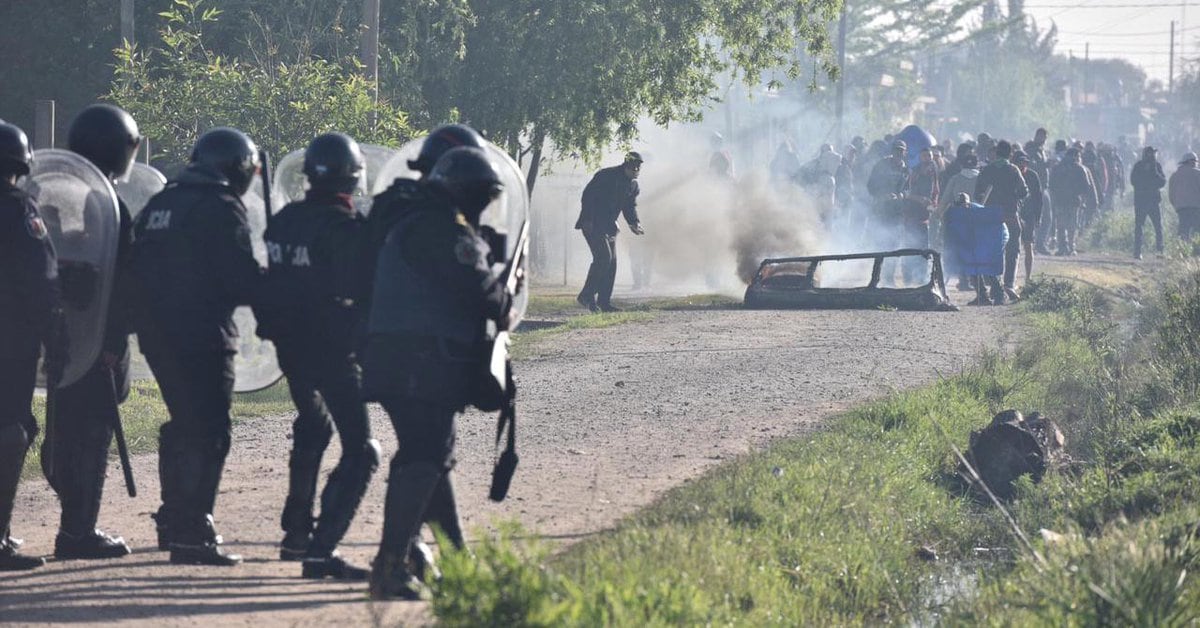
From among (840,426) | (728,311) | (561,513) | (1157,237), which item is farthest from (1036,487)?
(1157,237)

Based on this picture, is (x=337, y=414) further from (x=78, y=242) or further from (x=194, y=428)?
(x=78, y=242)

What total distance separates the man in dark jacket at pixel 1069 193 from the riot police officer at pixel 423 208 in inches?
942

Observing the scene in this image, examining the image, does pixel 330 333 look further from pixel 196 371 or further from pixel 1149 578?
pixel 1149 578

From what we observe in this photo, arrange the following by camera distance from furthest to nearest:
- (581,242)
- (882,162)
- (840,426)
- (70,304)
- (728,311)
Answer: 1. (581,242)
2. (882,162)
3. (728,311)
4. (840,426)
5. (70,304)

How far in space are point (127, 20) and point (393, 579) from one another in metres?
12.0

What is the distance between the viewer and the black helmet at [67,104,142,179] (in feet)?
21.3

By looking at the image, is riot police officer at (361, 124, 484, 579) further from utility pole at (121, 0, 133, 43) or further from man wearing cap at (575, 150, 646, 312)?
man wearing cap at (575, 150, 646, 312)

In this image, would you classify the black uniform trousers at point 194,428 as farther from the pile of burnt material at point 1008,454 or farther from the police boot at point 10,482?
the pile of burnt material at point 1008,454

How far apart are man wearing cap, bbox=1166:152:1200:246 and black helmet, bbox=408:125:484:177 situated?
22.5 metres

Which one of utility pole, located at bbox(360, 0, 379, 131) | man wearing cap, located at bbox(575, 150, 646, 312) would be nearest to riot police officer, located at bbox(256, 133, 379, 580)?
utility pole, located at bbox(360, 0, 379, 131)

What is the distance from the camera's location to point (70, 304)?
6375 millimetres

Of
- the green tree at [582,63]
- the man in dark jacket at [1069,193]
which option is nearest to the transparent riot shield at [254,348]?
the green tree at [582,63]

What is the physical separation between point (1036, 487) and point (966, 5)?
62.4 meters

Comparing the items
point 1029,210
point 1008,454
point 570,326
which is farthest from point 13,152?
point 1029,210
